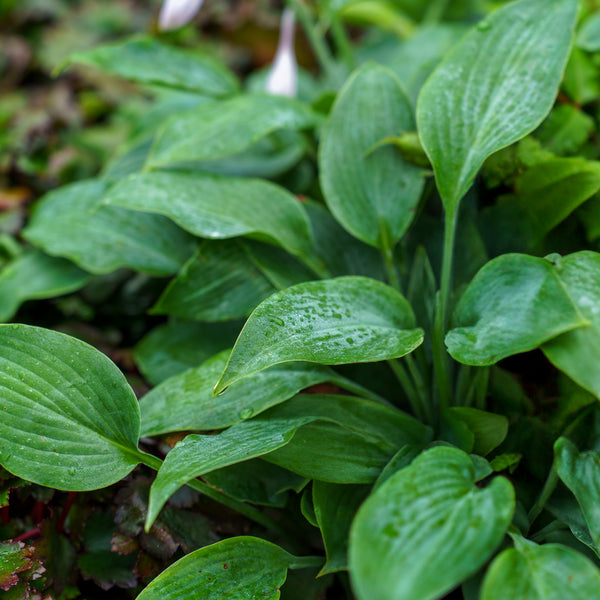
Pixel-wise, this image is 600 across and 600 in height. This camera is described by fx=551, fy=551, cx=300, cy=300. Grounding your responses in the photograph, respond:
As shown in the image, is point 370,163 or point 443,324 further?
point 370,163

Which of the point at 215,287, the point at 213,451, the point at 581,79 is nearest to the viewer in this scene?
the point at 213,451

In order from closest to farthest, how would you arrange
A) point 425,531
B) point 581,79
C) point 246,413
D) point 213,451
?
1. point 425,531
2. point 213,451
3. point 246,413
4. point 581,79

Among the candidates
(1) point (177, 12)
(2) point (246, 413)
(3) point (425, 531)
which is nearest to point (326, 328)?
(2) point (246, 413)

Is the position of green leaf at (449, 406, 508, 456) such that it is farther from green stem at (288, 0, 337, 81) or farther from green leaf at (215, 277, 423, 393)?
green stem at (288, 0, 337, 81)

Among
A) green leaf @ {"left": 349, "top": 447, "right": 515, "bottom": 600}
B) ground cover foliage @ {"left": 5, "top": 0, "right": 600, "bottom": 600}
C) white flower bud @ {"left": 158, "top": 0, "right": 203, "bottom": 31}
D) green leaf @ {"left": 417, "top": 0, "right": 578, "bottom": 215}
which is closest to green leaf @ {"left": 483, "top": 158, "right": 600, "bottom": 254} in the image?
ground cover foliage @ {"left": 5, "top": 0, "right": 600, "bottom": 600}

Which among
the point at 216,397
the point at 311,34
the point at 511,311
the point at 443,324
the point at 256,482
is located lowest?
the point at 256,482

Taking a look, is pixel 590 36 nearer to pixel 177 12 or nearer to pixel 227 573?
pixel 177 12

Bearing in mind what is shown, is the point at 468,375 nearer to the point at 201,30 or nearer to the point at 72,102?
the point at 72,102
